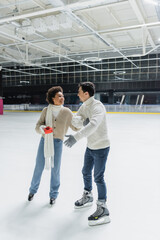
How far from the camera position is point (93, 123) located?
226 centimetres

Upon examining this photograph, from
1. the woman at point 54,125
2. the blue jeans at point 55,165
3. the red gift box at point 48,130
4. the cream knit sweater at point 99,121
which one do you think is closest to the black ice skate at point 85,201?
the blue jeans at point 55,165

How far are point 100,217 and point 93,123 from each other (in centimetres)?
121

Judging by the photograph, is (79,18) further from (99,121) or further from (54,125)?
(99,121)

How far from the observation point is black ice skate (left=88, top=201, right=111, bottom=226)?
8.15 feet

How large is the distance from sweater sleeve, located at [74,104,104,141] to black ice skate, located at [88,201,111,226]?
3.27 feet

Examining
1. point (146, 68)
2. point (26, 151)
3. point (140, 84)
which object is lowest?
point (26, 151)

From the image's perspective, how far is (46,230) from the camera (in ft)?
7.77

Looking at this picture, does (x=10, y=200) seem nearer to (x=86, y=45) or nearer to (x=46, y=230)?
(x=46, y=230)

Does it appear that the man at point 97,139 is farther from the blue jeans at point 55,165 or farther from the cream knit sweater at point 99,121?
the blue jeans at point 55,165

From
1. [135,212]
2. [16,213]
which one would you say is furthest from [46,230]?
[135,212]

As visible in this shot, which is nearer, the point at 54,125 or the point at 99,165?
the point at 99,165

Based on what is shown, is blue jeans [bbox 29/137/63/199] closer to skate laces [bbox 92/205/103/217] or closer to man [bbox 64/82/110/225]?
man [bbox 64/82/110/225]

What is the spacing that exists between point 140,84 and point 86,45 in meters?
10.5

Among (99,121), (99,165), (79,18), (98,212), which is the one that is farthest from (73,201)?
(79,18)
